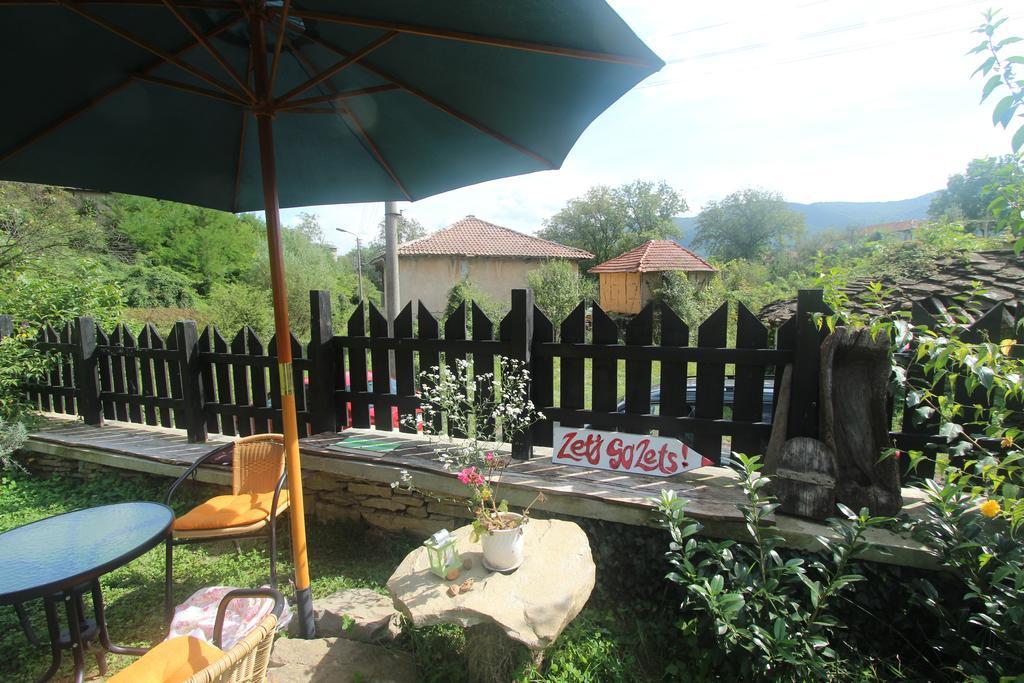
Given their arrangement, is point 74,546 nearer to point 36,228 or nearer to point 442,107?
point 442,107

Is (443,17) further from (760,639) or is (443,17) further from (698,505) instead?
(760,639)

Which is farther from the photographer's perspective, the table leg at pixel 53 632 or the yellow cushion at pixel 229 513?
the yellow cushion at pixel 229 513

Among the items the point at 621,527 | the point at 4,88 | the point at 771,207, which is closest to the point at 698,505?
the point at 621,527

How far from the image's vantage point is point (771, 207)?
5188 cm

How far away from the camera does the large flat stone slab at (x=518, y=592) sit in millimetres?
1647

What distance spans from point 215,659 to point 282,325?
4.06ft

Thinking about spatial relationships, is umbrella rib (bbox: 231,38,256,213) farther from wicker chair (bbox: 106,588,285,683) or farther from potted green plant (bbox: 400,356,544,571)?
wicker chair (bbox: 106,588,285,683)

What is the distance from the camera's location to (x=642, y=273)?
83.9ft

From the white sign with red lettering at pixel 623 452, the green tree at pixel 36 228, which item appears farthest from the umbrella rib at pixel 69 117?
the green tree at pixel 36 228

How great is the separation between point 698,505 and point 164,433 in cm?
448

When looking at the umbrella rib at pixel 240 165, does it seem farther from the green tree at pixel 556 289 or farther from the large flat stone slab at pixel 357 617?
the green tree at pixel 556 289

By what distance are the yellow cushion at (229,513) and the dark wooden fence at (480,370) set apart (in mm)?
812

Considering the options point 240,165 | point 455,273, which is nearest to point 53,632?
point 240,165

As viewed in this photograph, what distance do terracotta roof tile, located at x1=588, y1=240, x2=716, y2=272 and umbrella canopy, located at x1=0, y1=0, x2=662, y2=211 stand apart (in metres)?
24.3
